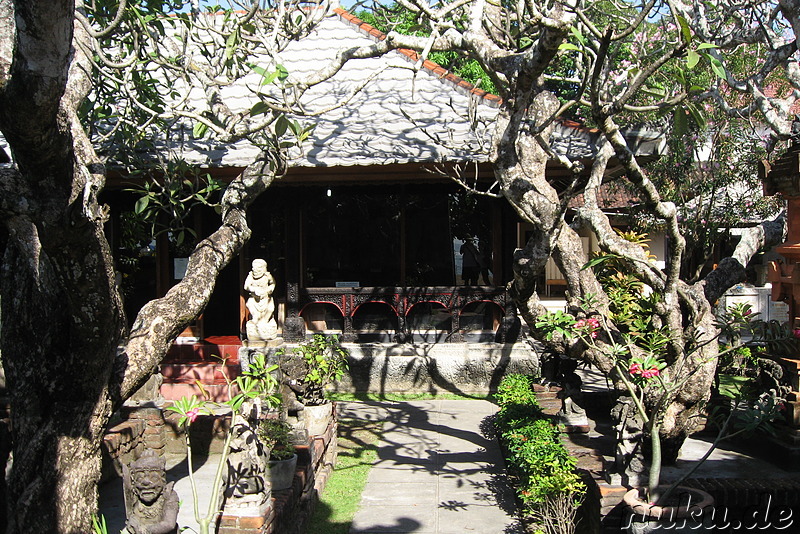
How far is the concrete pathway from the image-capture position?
20.5 ft

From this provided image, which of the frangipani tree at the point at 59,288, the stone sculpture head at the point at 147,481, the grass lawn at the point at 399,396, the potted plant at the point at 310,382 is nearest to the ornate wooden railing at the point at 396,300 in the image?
the grass lawn at the point at 399,396

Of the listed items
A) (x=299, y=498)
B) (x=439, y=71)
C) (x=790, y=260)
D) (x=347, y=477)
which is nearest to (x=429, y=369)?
(x=347, y=477)

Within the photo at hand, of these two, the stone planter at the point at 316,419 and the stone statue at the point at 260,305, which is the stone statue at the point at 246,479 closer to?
the stone planter at the point at 316,419

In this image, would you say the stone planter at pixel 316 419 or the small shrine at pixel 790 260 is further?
the stone planter at pixel 316 419

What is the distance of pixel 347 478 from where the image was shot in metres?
7.45

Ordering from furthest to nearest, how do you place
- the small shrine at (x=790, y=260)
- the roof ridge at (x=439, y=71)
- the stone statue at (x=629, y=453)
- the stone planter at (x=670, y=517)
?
the roof ridge at (x=439, y=71)
the small shrine at (x=790, y=260)
the stone statue at (x=629, y=453)
the stone planter at (x=670, y=517)

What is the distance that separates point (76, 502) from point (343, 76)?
30.2 ft

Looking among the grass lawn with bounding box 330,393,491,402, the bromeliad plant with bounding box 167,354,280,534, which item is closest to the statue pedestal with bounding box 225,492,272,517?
the bromeliad plant with bounding box 167,354,280,534

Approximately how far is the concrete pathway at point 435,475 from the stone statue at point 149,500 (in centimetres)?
206

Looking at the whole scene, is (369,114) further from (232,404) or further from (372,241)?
(232,404)

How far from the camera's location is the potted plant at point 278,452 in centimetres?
590

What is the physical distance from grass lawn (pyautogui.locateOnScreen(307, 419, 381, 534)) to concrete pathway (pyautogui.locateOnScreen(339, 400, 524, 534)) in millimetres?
99

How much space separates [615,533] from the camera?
515 cm

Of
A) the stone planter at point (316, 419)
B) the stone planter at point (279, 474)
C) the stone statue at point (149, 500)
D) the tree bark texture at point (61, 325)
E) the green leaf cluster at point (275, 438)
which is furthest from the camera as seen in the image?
the stone planter at point (316, 419)
